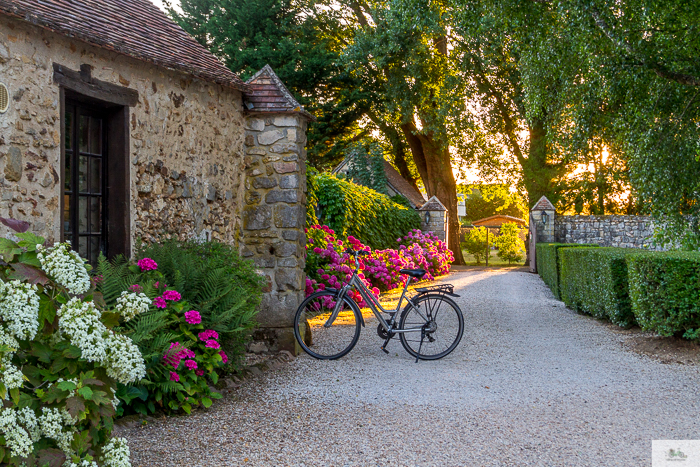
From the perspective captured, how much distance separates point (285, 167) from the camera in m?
6.76

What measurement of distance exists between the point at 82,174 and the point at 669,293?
6092 mm

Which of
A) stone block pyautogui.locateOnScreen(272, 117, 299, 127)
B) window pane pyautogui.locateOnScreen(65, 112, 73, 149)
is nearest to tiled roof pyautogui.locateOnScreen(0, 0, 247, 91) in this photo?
stone block pyautogui.locateOnScreen(272, 117, 299, 127)

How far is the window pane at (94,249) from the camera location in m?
5.14

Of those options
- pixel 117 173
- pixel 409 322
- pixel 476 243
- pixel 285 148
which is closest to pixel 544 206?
pixel 476 243

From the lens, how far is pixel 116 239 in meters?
5.21

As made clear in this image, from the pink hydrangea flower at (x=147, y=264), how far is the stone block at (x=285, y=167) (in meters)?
2.38

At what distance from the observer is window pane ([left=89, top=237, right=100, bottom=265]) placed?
514 centimetres

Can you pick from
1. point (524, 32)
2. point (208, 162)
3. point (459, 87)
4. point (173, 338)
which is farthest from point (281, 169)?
point (459, 87)

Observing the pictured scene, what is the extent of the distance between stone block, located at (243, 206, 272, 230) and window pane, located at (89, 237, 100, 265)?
197cm

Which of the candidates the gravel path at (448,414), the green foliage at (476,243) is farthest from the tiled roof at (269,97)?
the green foliage at (476,243)

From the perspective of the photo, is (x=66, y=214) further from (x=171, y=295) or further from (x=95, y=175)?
(x=171, y=295)

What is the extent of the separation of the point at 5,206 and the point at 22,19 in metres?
1.27

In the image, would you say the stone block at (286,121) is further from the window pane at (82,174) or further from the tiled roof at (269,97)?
the window pane at (82,174)

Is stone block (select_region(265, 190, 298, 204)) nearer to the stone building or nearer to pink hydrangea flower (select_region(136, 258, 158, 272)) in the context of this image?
the stone building
